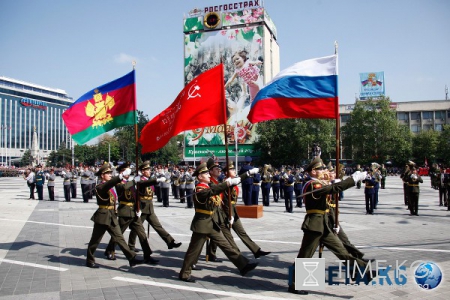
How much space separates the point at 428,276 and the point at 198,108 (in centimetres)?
504

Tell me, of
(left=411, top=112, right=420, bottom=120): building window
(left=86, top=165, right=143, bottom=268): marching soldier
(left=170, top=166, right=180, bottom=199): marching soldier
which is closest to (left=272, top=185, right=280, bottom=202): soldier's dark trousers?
(left=170, top=166, right=180, bottom=199): marching soldier

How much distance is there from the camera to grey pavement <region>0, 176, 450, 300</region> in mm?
5809

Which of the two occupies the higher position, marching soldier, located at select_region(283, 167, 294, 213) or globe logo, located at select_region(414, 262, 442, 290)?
marching soldier, located at select_region(283, 167, 294, 213)

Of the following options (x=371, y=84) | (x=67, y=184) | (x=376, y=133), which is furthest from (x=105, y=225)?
(x=371, y=84)

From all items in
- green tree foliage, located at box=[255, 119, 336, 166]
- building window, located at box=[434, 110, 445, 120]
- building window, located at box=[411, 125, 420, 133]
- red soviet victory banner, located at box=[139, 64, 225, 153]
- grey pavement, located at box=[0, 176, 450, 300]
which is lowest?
grey pavement, located at box=[0, 176, 450, 300]

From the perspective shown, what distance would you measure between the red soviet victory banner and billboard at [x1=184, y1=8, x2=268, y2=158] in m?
56.1

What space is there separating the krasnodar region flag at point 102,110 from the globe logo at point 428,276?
6466 millimetres

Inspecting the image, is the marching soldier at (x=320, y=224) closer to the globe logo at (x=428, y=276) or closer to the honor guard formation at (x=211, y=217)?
the honor guard formation at (x=211, y=217)

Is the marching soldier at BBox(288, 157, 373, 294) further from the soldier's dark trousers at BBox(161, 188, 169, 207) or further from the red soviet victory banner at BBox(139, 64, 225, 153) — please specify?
the soldier's dark trousers at BBox(161, 188, 169, 207)

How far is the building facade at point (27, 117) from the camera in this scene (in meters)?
124

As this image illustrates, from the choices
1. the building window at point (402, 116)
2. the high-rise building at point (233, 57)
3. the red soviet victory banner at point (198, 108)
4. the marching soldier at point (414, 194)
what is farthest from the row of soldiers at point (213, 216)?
the building window at point (402, 116)

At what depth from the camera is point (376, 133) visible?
5247 cm

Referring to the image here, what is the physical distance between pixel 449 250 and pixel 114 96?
8.30m

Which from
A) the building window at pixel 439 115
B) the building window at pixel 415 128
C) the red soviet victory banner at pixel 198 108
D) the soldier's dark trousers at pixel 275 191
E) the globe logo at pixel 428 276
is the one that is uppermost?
the building window at pixel 439 115
